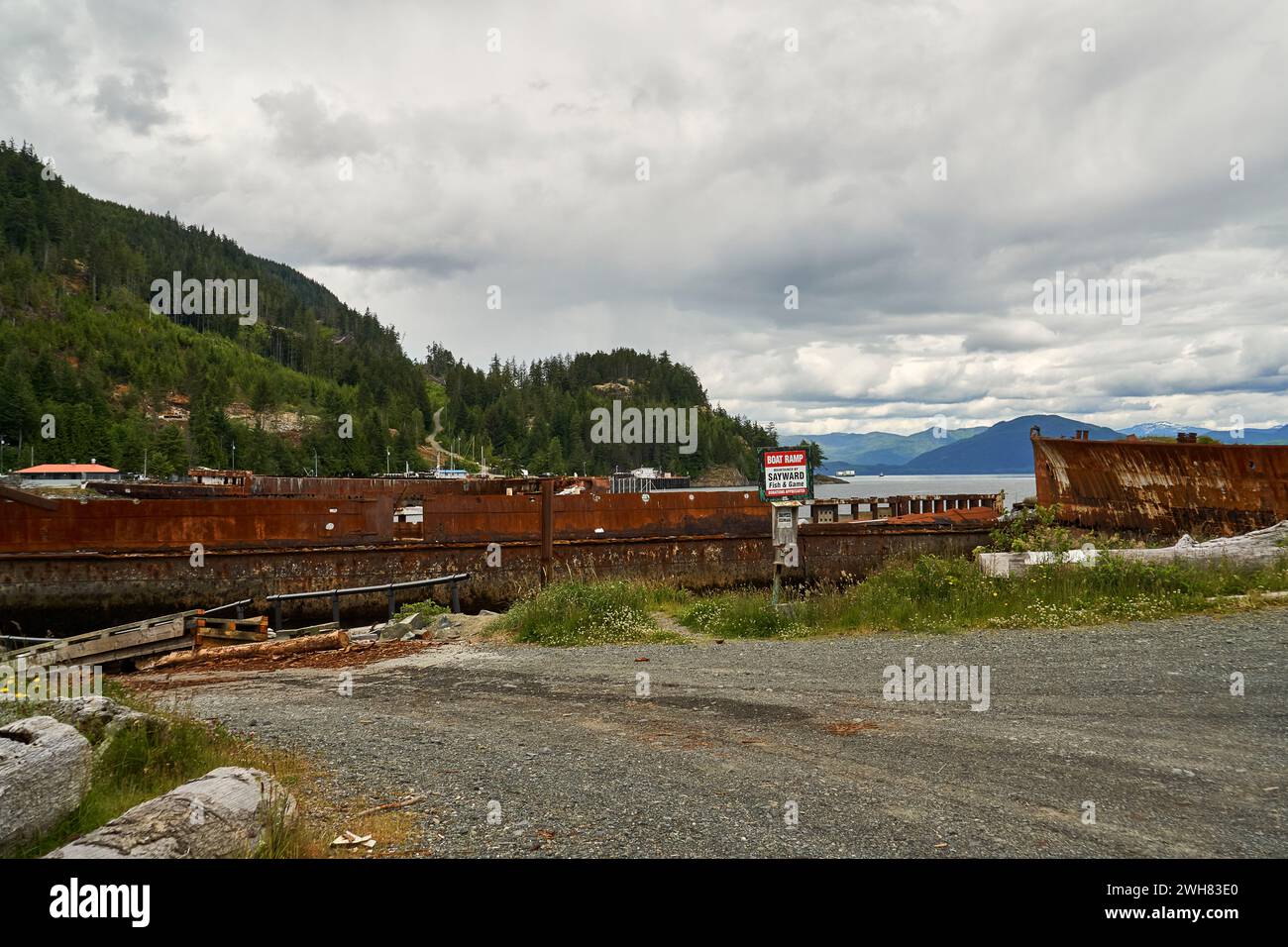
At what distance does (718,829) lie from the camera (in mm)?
4781

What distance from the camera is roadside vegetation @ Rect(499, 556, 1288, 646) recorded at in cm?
1162

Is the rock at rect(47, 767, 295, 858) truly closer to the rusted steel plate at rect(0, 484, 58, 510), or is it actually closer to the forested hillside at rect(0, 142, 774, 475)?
the rusted steel plate at rect(0, 484, 58, 510)

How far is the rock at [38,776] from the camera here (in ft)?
12.4

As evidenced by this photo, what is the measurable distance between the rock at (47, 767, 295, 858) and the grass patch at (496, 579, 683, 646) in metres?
8.17

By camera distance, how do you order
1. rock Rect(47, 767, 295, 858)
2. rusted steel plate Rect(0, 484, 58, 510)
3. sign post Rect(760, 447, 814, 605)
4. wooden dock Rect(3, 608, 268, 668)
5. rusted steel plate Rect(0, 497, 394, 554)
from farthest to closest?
rusted steel plate Rect(0, 497, 394, 554) < rusted steel plate Rect(0, 484, 58, 510) < sign post Rect(760, 447, 814, 605) < wooden dock Rect(3, 608, 268, 668) < rock Rect(47, 767, 295, 858)

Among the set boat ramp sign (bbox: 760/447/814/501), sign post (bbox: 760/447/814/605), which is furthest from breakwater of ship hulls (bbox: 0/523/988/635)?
boat ramp sign (bbox: 760/447/814/501)

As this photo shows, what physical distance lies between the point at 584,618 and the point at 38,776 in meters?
9.59

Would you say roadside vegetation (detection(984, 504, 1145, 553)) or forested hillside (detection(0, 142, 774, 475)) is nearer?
roadside vegetation (detection(984, 504, 1145, 553))

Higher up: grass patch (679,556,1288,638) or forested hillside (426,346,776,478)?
forested hillside (426,346,776,478)

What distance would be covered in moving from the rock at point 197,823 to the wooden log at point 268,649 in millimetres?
9019

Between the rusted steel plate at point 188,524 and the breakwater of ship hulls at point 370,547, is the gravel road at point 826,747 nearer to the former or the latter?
the breakwater of ship hulls at point 370,547

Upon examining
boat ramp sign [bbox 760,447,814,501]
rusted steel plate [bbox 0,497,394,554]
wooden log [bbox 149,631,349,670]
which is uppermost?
boat ramp sign [bbox 760,447,814,501]
